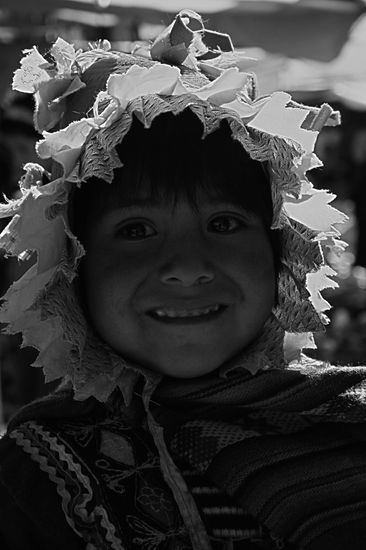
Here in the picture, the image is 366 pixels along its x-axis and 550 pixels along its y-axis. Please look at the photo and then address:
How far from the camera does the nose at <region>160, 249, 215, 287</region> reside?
1.71 meters

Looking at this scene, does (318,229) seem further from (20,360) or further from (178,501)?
(20,360)

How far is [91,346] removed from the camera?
1842 mm

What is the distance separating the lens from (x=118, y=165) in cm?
169

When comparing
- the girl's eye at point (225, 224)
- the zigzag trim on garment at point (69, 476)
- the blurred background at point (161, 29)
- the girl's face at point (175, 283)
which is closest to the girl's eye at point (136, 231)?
the girl's face at point (175, 283)

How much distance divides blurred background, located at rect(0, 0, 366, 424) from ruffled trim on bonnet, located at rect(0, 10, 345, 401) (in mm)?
1494

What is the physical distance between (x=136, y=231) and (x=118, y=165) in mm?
145

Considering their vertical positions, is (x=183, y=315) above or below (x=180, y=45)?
below

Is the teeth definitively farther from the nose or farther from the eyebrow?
the eyebrow

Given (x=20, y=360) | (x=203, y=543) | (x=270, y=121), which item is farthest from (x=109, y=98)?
(x=20, y=360)

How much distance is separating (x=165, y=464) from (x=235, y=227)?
430 mm

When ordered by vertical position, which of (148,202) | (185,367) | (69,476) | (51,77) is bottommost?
(69,476)

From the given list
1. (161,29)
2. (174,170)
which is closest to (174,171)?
(174,170)

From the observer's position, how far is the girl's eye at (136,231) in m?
1.78

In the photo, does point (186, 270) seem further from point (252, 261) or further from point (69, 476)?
point (69, 476)
